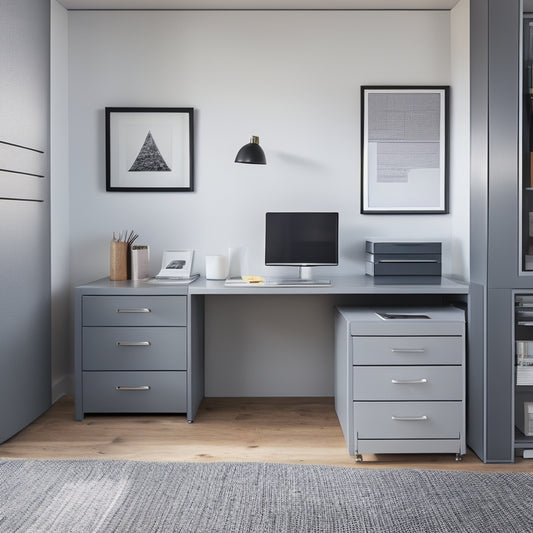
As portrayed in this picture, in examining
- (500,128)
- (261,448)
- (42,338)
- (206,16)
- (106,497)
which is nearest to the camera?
(106,497)

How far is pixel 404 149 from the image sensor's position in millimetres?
3287

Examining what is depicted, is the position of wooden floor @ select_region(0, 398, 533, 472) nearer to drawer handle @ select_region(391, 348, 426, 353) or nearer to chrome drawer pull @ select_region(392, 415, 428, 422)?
chrome drawer pull @ select_region(392, 415, 428, 422)

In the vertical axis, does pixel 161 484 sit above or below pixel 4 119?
below

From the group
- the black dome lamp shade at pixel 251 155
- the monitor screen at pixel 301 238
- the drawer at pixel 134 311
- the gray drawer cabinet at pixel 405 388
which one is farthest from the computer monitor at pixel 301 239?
the gray drawer cabinet at pixel 405 388

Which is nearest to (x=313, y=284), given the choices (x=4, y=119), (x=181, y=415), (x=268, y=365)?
(x=268, y=365)

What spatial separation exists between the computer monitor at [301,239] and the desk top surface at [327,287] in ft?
0.58

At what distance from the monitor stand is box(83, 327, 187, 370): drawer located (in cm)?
53

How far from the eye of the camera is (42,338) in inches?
119

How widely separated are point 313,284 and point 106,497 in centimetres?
185

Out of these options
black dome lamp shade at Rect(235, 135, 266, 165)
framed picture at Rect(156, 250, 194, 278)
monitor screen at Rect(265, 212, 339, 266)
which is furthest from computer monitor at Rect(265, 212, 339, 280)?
framed picture at Rect(156, 250, 194, 278)

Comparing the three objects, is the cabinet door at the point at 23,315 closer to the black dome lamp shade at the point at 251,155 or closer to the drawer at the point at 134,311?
the drawer at the point at 134,311

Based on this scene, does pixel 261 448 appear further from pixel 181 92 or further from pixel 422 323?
pixel 181 92

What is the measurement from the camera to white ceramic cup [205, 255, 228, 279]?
3135 millimetres

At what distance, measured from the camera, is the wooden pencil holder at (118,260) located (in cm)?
319
